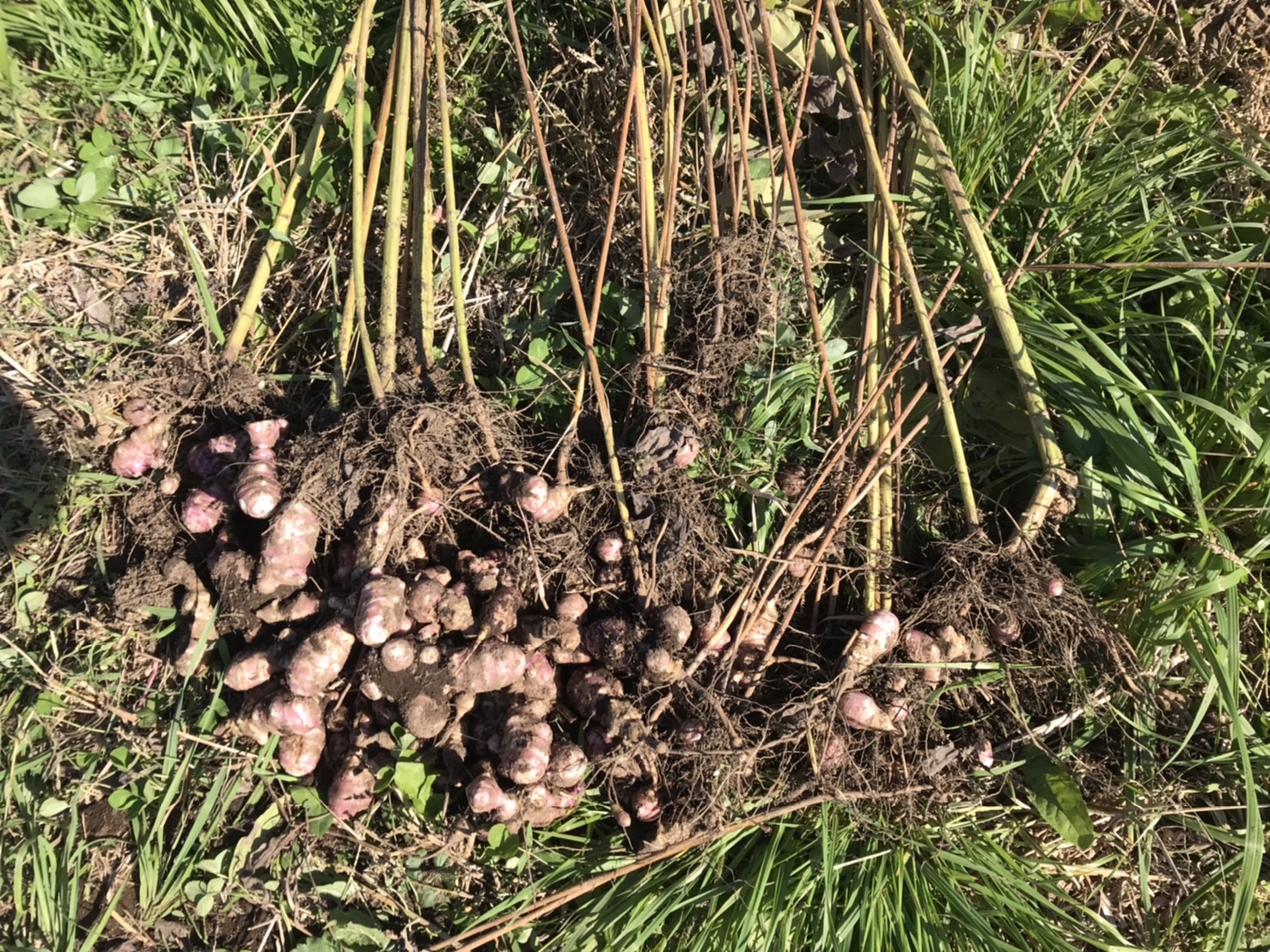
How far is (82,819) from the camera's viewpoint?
189 centimetres

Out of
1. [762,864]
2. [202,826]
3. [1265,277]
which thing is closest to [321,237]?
[202,826]

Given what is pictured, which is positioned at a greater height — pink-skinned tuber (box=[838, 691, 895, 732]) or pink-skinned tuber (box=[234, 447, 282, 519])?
pink-skinned tuber (box=[234, 447, 282, 519])

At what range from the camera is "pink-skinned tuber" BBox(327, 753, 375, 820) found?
1774 millimetres

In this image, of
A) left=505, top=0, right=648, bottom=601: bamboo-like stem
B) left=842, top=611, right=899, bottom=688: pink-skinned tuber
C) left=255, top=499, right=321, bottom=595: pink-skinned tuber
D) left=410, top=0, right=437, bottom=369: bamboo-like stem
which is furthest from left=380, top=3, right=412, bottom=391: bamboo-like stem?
left=842, top=611, right=899, bottom=688: pink-skinned tuber

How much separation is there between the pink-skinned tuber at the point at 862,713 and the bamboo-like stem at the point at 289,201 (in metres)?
1.76

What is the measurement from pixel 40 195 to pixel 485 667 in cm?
185

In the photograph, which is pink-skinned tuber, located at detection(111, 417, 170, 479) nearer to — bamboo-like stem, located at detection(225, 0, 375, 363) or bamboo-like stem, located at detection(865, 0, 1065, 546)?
bamboo-like stem, located at detection(225, 0, 375, 363)

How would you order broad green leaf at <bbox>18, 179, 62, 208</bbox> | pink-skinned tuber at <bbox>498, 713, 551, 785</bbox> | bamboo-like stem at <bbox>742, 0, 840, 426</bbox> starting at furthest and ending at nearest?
broad green leaf at <bbox>18, 179, 62, 208</bbox>, bamboo-like stem at <bbox>742, 0, 840, 426</bbox>, pink-skinned tuber at <bbox>498, 713, 551, 785</bbox>

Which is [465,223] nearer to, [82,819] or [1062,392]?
[1062,392]

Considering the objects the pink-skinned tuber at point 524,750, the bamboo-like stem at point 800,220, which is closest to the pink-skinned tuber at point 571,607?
the pink-skinned tuber at point 524,750

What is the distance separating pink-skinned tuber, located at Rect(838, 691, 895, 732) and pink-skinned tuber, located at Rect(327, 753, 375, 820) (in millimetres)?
1103

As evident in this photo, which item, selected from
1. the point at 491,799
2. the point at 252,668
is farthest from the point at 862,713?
the point at 252,668

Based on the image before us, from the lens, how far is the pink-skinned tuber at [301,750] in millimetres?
1804

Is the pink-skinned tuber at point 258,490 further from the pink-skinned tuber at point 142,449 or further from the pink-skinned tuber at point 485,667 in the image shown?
the pink-skinned tuber at point 485,667
